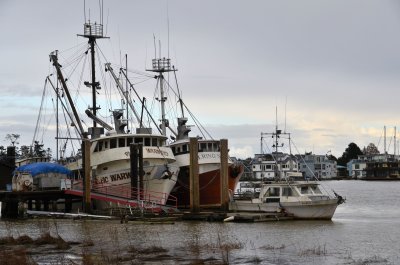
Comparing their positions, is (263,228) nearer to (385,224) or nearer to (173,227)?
(173,227)

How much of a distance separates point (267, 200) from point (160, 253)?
17.0 m

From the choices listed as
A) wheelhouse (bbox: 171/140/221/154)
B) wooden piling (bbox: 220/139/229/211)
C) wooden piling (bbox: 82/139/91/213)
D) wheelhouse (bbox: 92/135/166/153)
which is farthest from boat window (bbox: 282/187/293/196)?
wooden piling (bbox: 82/139/91/213)

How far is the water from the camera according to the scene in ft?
81.5

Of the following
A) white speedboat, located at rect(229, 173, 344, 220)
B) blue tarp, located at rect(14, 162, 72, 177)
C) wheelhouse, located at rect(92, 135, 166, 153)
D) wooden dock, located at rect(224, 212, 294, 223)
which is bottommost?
wooden dock, located at rect(224, 212, 294, 223)

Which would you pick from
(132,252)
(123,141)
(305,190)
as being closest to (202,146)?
(123,141)

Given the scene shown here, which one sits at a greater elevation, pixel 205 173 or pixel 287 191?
pixel 205 173

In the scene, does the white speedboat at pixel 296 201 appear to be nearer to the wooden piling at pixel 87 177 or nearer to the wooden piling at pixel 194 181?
the wooden piling at pixel 194 181

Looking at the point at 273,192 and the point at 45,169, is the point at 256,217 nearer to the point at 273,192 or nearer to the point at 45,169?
the point at 273,192

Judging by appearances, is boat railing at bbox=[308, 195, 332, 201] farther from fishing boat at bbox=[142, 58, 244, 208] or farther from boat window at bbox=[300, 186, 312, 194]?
fishing boat at bbox=[142, 58, 244, 208]

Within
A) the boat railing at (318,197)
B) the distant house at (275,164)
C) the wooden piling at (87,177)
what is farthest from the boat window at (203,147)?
the boat railing at (318,197)

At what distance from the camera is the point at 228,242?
97.7 ft

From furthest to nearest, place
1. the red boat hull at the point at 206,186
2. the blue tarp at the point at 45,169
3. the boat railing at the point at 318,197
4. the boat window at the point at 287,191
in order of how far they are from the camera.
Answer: the blue tarp at the point at 45,169
the red boat hull at the point at 206,186
the boat window at the point at 287,191
the boat railing at the point at 318,197

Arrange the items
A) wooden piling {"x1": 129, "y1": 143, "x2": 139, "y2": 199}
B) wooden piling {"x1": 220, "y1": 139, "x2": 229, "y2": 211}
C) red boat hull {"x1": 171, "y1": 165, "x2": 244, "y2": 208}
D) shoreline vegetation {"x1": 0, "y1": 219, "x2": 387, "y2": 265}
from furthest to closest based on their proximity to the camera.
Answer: red boat hull {"x1": 171, "y1": 165, "x2": 244, "y2": 208}, wooden piling {"x1": 129, "y1": 143, "x2": 139, "y2": 199}, wooden piling {"x1": 220, "y1": 139, "x2": 229, "y2": 211}, shoreline vegetation {"x1": 0, "y1": 219, "x2": 387, "y2": 265}

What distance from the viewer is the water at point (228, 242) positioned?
81.5 feet
